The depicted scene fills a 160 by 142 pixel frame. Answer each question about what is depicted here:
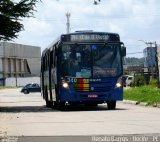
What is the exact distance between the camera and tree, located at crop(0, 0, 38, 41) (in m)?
25.9

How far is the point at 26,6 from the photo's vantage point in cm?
2612

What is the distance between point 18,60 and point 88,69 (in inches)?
4396

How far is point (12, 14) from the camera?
26172 mm

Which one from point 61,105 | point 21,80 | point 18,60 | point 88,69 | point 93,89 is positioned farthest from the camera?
point 21,80

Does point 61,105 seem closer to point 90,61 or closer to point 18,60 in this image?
point 90,61

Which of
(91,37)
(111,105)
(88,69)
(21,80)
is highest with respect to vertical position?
(91,37)

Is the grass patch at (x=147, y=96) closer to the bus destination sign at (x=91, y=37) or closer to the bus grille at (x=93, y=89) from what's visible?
the bus grille at (x=93, y=89)

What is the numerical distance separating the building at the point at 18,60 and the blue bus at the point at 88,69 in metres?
97.2

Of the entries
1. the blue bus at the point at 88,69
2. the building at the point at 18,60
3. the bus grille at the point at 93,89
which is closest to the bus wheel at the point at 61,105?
the blue bus at the point at 88,69

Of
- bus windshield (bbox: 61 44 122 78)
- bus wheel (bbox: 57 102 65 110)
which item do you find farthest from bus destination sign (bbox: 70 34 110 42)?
bus wheel (bbox: 57 102 65 110)

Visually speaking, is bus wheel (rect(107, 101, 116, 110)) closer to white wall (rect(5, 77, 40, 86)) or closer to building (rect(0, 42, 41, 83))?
building (rect(0, 42, 41, 83))

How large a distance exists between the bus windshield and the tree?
265 cm

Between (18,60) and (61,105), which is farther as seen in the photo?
(18,60)

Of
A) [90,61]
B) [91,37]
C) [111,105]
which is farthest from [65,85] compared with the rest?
[111,105]
